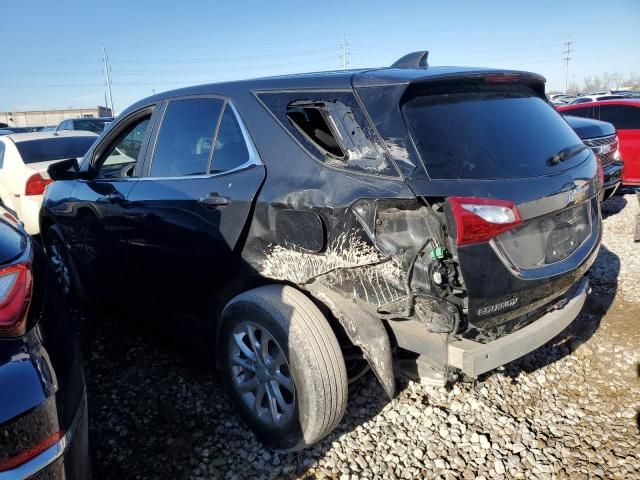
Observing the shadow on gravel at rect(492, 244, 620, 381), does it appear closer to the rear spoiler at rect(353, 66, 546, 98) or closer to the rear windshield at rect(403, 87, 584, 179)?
the rear windshield at rect(403, 87, 584, 179)

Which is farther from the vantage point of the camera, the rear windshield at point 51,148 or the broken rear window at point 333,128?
the rear windshield at point 51,148

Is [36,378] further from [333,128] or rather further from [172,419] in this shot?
[333,128]

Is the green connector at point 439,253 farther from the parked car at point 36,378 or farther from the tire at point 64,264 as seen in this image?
the tire at point 64,264

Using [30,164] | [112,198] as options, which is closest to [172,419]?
[112,198]

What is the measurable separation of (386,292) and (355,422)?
100cm

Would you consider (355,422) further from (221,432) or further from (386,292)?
(386,292)

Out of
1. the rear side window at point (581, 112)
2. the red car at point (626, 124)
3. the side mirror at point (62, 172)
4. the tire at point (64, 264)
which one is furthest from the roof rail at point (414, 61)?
the rear side window at point (581, 112)

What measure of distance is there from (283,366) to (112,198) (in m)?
1.78

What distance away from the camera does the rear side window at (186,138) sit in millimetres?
2830

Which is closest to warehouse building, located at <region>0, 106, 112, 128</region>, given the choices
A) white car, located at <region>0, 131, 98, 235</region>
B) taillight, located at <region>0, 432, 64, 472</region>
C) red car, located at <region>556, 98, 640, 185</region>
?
white car, located at <region>0, 131, 98, 235</region>

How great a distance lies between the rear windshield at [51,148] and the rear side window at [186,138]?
4164 millimetres

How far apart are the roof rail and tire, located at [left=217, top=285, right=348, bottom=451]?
1345 millimetres

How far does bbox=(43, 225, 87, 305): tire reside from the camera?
4102 mm

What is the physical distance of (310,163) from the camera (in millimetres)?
2293
